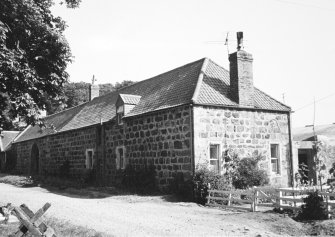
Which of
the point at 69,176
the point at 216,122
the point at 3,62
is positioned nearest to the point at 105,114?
the point at 69,176

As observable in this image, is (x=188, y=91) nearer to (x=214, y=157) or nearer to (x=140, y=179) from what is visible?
(x=214, y=157)

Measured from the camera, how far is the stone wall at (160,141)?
17406 millimetres

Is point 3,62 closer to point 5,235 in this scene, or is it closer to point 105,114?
point 5,235

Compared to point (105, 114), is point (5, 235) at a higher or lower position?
lower

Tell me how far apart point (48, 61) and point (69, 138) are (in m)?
15.4

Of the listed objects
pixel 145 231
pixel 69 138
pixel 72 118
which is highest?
pixel 72 118

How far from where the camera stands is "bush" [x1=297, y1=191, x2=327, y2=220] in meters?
11.4

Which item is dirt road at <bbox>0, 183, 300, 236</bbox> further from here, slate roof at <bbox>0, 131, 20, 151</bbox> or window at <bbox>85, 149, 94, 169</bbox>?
slate roof at <bbox>0, 131, 20, 151</bbox>

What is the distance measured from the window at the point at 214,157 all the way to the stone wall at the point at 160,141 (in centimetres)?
125

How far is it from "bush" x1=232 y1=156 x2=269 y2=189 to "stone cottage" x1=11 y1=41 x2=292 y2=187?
64 centimetres

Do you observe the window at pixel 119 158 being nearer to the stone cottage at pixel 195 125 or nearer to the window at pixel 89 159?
the stone cottage at pixel 195 125

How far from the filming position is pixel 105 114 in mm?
25953

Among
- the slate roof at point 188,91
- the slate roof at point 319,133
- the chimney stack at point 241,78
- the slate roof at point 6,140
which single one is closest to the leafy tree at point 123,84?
the slate roof at point 6,140

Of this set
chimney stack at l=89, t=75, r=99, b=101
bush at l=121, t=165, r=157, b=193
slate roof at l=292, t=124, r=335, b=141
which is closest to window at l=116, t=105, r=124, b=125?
bush at l=121, t=165, r=157, b=193
